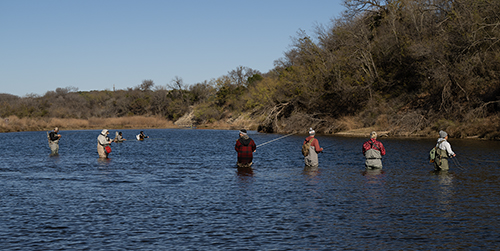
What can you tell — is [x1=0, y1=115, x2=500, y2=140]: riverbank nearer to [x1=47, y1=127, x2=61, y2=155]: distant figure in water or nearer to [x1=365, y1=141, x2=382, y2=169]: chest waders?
[x1=365, y1=141, x2=382, y2=169]: chest waders

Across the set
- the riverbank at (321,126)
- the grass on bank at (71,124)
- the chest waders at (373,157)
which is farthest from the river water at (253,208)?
the grass on bank at (71,124)

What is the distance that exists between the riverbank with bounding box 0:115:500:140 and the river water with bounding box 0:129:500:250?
19.7 m

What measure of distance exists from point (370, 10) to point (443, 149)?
4429cm

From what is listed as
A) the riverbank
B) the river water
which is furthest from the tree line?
the river water

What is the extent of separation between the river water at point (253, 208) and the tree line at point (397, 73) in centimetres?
2130

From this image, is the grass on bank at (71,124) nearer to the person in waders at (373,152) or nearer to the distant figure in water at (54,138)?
the distant figure in water at (54,138)

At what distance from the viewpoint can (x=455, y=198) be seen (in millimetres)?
14641

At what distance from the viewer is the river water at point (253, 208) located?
10.3 metres

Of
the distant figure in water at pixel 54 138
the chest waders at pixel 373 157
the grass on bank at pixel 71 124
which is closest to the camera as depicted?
the chest waders at pixel 373 157

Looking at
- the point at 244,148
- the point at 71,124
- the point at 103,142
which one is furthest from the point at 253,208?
the point at 71,124

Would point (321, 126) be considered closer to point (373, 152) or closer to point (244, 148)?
point (373, 152)

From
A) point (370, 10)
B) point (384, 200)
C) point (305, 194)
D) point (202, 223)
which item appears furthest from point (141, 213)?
point (370, 10)

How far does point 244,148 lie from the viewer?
21266 mm

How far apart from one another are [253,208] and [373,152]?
8801mm
